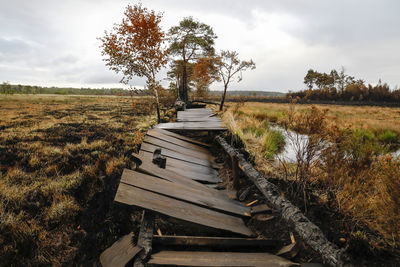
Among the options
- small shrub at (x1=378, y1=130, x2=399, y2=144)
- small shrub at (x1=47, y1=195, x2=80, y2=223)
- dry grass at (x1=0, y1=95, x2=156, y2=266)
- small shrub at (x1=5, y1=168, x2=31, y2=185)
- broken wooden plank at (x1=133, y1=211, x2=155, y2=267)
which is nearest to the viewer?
broken wooden plank at (x1=133, y1=211, x2=155, y2=267)

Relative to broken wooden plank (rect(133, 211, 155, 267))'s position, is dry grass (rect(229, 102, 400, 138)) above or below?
above

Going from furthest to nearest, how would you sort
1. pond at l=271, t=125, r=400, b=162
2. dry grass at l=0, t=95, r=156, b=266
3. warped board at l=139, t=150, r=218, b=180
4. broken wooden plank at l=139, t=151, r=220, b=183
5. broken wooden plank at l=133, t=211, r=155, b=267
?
1. warped board at l=139, t=150, r=218, b=180
2. broken wooden plank at l=139, t=151, r=220, b=183
3. pond at l=271, t=125, r=400, b=162
4. dry grass at l=0, t=95, r=156, b=266
5. broken wooden plank at l=133, t=211, r=155, b=267

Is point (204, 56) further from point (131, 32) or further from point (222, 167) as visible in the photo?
point (222, 167)

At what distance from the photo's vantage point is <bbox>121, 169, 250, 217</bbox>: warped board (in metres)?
2.69

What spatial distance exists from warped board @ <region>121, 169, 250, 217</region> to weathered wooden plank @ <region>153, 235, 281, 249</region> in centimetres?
59

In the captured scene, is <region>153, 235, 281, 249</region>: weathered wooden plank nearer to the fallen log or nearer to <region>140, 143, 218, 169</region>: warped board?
the fallen log

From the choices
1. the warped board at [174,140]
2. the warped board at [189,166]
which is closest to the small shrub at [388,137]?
the warped board at [174,140]

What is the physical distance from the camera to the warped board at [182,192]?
2690 millimetres

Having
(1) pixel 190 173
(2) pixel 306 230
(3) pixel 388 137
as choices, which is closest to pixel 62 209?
(1) pixel 190 173

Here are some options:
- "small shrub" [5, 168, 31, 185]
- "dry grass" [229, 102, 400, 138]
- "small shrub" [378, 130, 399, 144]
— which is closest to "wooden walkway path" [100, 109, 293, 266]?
"dry grass" [229, 102, 400, 138]

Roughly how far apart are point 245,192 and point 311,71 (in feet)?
272

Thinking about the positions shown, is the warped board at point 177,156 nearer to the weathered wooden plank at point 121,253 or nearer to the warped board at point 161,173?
the warped board at point 161,173

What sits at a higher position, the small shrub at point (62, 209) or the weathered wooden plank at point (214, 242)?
the weathered wooden plank at point (214, 242)

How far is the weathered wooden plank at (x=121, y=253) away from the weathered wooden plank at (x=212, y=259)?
23 cm
